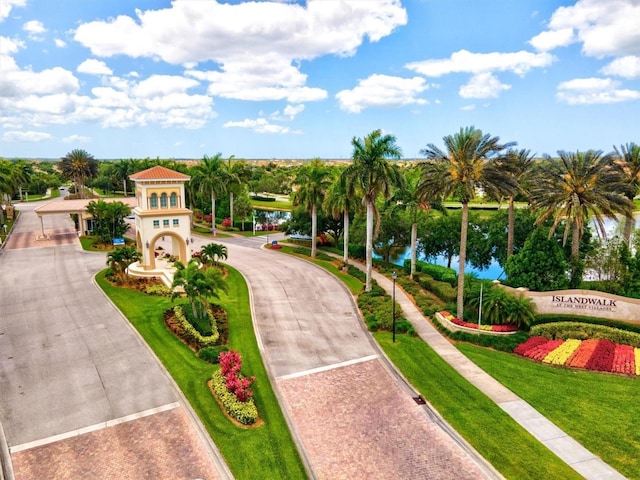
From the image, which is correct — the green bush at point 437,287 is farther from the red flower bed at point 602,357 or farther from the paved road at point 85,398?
the paved road at point 85,398

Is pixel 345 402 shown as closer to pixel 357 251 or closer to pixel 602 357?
pixel 602 357

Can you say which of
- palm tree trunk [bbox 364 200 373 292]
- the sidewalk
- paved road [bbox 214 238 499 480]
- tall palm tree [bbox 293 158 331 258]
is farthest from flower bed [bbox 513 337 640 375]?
tall palm tree [bbox 293 158 331 258]

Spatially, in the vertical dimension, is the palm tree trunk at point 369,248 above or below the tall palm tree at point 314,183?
below

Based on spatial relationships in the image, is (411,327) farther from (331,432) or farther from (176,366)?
(176,366)

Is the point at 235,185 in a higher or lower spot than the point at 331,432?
higher

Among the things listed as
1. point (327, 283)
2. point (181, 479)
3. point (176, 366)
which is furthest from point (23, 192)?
point (181, 479)

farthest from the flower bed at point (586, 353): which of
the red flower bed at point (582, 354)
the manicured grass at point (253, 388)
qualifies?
the manicured grass at point (253, 388)

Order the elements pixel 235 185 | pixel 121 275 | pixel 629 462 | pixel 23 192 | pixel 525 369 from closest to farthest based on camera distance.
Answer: pixel 629 462
pixel 525 369
pixel 121 275
pixel 235 185
pixel 23 192
